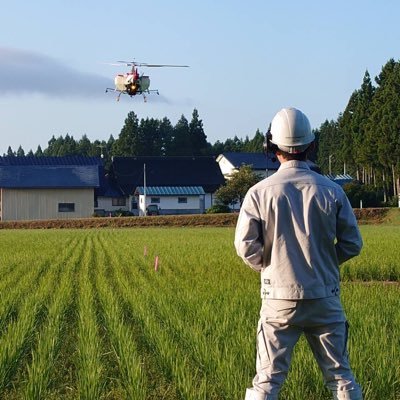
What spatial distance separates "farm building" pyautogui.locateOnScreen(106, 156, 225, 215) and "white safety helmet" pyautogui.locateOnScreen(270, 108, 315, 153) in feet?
178

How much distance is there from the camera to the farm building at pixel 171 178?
58.8 meters

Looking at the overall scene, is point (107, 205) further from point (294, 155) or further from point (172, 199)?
point (294, 155)

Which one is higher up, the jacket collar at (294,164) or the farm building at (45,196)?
the farm building at (45,196)

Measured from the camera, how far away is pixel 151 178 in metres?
63.4

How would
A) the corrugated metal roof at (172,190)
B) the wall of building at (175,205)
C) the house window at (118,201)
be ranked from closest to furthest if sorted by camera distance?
the wall of building at (175,205) < the corrugated metal roof at (172,190) < the house window at (118,201)

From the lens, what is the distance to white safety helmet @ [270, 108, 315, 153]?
3.43 m

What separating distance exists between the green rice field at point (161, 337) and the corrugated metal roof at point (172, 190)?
150 feet

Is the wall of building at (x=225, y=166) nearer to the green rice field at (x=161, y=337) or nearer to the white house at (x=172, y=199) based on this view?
the white house at (x=172, y=199)

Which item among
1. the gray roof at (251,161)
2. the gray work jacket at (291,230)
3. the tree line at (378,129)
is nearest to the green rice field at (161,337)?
the gray work jacket at (291,230)

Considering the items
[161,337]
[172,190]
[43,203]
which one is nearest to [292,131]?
[161,337]

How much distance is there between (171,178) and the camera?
63125mm

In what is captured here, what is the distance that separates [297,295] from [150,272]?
9.65 m

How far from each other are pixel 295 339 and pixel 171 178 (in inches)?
2360

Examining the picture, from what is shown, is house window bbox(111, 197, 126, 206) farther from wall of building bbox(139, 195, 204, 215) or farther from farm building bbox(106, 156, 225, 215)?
wall of building bbox(139, 195, 204, 215)
